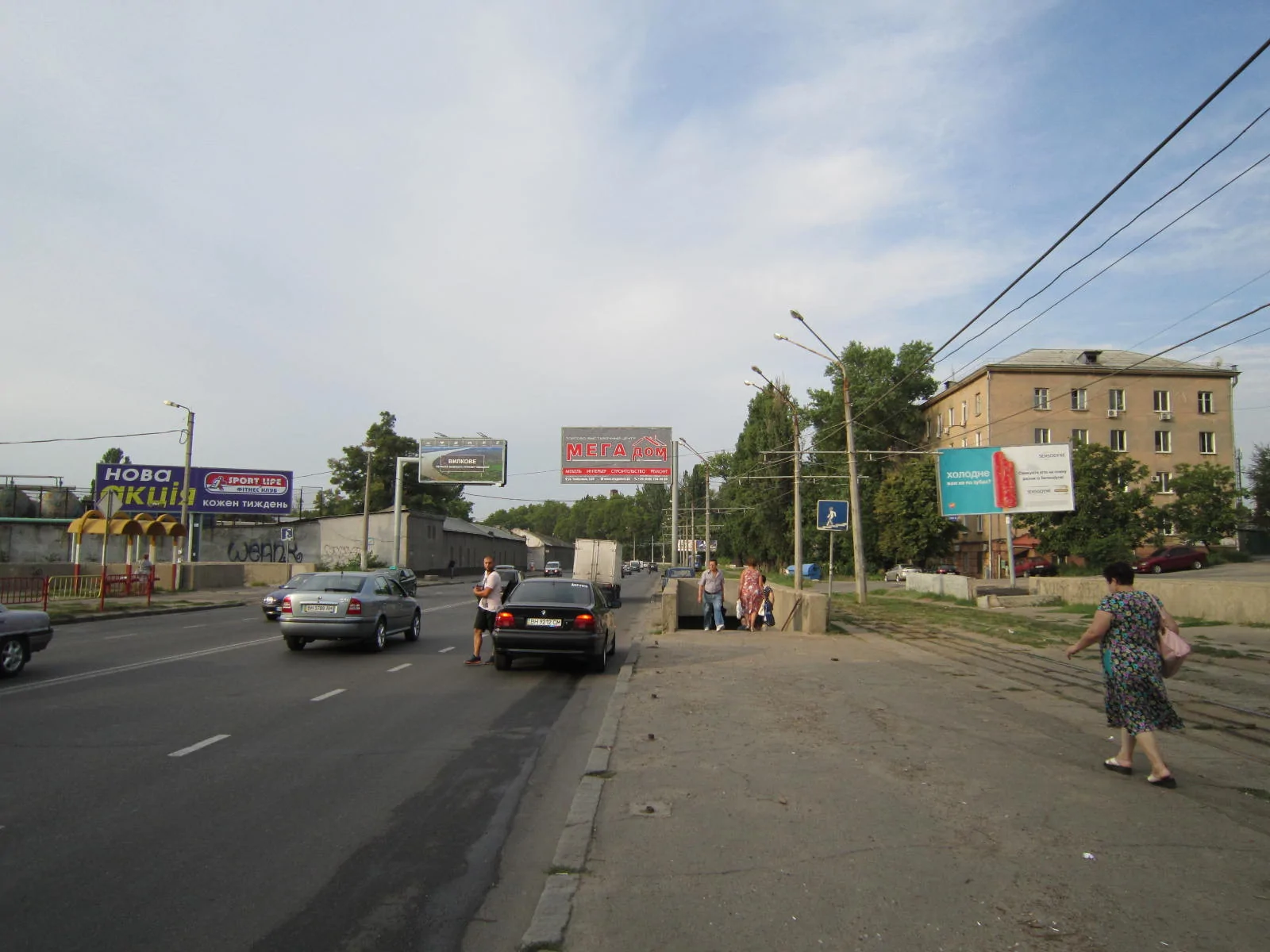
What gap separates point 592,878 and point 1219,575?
43849 millimetres

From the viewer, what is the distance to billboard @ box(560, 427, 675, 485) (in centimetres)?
4141

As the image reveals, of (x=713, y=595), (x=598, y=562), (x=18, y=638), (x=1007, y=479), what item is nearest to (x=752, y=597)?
(x=713, y=595)

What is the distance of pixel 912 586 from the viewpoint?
38.7 metres

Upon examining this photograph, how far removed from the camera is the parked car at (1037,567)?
48750mm

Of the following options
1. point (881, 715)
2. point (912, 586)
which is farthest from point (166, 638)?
point (912, 586)

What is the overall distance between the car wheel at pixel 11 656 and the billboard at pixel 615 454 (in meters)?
30.4

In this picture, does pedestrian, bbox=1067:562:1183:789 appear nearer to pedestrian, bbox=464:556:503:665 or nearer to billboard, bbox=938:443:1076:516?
pedestrian, bbox=464:556:503:665

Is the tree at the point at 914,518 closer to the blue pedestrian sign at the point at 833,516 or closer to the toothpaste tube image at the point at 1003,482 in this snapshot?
the toothpaste tube image at the point at 1003,482

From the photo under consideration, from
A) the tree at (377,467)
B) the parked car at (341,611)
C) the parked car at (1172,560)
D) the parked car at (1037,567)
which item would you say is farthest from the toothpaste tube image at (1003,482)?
the tree at (377,467)

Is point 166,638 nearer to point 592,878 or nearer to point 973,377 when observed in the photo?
point 592,878

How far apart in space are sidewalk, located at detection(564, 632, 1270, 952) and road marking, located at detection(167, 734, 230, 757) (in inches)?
145

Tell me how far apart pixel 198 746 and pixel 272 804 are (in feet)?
7.13

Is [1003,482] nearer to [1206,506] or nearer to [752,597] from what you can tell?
[752,597]

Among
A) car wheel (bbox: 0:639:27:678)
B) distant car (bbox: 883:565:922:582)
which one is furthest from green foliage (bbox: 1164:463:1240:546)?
car wheel (bbox: 0:639:27:678)
